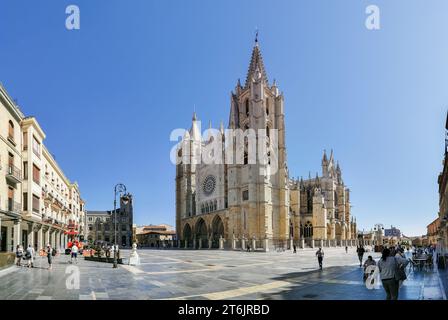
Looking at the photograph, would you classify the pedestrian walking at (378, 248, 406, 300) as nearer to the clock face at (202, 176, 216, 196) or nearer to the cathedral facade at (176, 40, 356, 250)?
the cathedral facade at (176, 40, 356, 250)

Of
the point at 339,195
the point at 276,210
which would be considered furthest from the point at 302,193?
the point at 276,210

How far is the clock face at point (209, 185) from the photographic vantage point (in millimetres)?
71938

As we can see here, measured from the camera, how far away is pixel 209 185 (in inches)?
2879

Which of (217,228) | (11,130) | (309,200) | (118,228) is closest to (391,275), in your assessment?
(11,130)

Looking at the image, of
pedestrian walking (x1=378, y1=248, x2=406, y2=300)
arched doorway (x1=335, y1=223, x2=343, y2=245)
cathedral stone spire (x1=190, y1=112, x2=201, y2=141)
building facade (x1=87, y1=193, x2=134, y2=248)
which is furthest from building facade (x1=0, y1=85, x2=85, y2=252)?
arched doorway (x1=335, y1=223, x2=343, y2=245)

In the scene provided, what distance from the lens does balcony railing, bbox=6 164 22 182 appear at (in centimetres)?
2428

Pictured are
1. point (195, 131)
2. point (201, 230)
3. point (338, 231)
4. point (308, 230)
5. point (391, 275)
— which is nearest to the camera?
point (391, 275)

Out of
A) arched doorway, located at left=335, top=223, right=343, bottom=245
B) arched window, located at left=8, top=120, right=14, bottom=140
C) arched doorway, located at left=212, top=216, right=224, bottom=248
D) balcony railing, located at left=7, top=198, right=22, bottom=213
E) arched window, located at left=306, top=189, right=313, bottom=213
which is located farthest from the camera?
arched doorway, located at left=335, top=223, right=343, bottom=245

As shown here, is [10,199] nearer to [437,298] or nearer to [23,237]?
[23,237]

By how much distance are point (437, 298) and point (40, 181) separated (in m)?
32.9

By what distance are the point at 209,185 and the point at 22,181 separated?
47.1m

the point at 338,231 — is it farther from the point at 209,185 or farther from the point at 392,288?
the point at 392,288

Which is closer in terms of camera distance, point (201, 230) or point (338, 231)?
point (201, 230)
